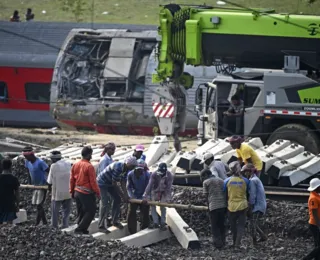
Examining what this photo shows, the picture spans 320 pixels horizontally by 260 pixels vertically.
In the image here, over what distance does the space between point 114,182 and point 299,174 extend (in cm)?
526

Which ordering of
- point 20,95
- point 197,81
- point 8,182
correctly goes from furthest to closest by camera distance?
point 20,95 < point 197,81 < point 8,182

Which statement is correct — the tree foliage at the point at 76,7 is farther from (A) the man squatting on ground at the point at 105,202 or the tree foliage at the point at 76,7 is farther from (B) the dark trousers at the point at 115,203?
(B) the dark trousers at the point at 115,203

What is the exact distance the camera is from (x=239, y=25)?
83.4 feet

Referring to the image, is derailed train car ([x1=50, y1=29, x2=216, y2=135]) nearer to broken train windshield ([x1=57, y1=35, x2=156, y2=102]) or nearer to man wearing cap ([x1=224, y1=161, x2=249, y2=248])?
broken train windshield ([x1=57, y1=35, x2=156, y2=102])

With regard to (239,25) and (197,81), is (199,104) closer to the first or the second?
(239,25)

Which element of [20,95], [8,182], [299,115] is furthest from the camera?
[20,95]

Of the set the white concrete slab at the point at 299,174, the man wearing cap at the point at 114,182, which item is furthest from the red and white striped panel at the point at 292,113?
the man wearing cap at the point at 114,182

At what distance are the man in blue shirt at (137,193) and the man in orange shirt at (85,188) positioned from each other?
0.83 meters

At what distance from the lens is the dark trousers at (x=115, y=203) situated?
1906 cm

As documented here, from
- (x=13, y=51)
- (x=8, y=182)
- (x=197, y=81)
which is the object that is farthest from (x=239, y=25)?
(x=13, y=51)

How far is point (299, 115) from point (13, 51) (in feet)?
43.2

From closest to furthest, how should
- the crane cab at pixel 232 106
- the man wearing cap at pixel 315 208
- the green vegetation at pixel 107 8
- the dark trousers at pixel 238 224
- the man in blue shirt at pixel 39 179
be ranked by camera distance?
the man wearing cap at pixel 315 208
the dark trousers at pixel 238 224
the man in blue shirt at pixel 39 179
the crane cab at pixel 232 106
the green vegetation at pixel 107 8

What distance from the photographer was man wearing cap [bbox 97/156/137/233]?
1875cm

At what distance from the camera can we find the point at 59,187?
18969 mm
